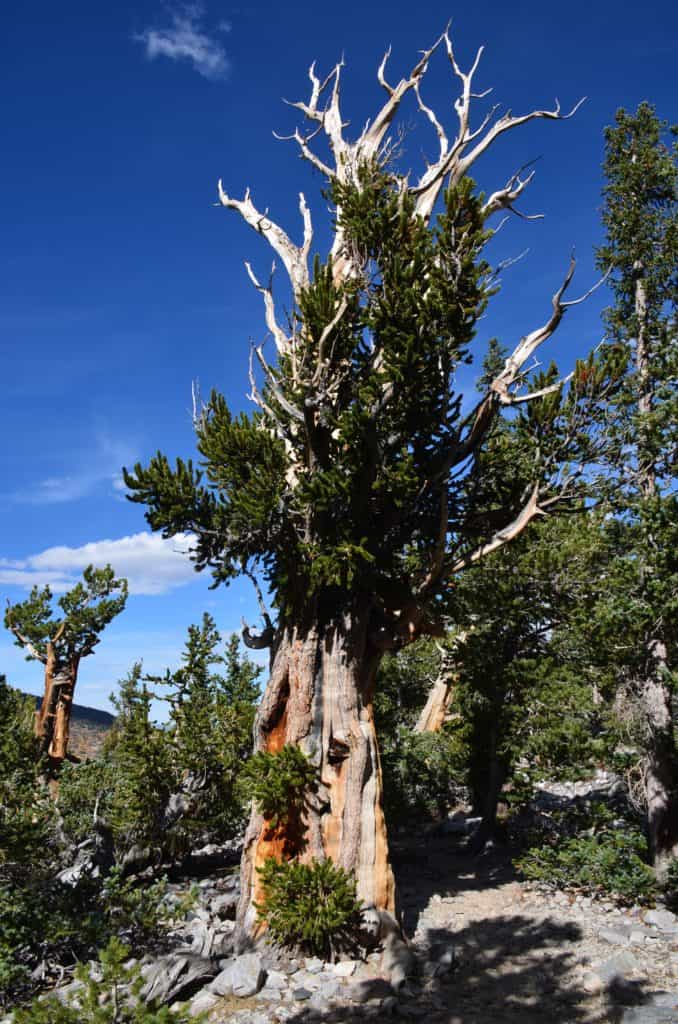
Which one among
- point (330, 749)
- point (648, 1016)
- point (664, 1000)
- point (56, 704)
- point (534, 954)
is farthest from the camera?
point (56, 704)

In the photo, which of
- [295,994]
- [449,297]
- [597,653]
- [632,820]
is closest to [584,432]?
[449,297]

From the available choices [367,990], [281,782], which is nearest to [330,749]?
[281,782]

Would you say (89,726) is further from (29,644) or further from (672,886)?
(672,886)

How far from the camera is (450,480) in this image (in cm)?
1049

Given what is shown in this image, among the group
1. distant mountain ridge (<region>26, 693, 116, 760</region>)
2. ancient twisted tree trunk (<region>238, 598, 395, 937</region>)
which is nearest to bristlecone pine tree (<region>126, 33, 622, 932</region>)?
ancient twisted tree trunk (<region>238, 598, 395, 937</region>)

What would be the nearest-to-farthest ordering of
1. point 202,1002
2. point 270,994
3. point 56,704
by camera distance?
point 202,1002 → point 270,994 → point 56,704

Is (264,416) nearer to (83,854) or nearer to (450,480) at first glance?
(450,480)

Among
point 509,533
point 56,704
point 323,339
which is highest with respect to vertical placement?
point 323,339

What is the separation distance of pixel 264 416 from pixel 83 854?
779 cm

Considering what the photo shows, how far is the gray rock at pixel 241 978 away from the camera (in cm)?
717

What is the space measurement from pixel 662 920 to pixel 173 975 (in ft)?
20.8

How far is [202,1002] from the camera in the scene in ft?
23.0

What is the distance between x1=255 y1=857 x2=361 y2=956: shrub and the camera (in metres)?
7.86

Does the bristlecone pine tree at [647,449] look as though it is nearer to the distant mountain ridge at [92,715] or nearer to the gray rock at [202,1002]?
the gray rock at [202,1002]
